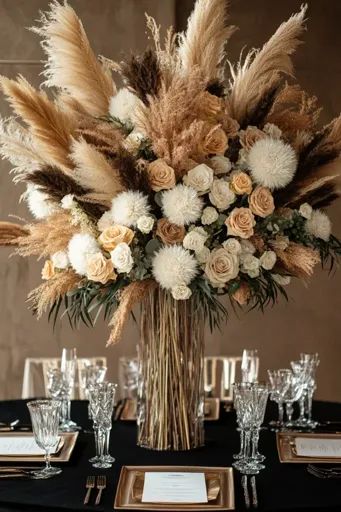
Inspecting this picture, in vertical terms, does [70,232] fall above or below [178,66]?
below

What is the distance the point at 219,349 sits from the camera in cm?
485

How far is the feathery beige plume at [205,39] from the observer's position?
243cm

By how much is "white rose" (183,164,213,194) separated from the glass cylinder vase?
0.34 meters

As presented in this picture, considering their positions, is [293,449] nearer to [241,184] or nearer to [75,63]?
[241,184]

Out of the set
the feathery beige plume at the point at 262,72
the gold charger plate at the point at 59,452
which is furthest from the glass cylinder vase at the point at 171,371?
the feathery beige plume at the point at 262,72

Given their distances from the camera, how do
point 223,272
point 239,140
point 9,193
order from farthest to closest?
point 9,193, point 239,140, point 223,272

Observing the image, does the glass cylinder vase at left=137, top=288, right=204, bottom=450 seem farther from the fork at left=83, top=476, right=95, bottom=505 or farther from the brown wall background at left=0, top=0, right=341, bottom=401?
the brown wall background at left=0, top=0, right=341, bottom=401

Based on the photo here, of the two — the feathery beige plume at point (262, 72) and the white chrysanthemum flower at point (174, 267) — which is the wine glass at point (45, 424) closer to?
the white chrysanthemum flower at point (174, 267)

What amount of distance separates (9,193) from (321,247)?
108 inches

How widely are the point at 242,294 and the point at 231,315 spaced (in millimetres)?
2612

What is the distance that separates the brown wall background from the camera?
4801 millimetres

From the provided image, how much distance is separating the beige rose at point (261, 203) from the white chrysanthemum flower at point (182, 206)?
143 mm

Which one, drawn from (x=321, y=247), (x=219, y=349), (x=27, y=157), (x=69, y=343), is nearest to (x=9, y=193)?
(x=69, y=343)

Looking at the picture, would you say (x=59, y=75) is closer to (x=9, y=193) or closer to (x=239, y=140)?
(x=239, y=140)
